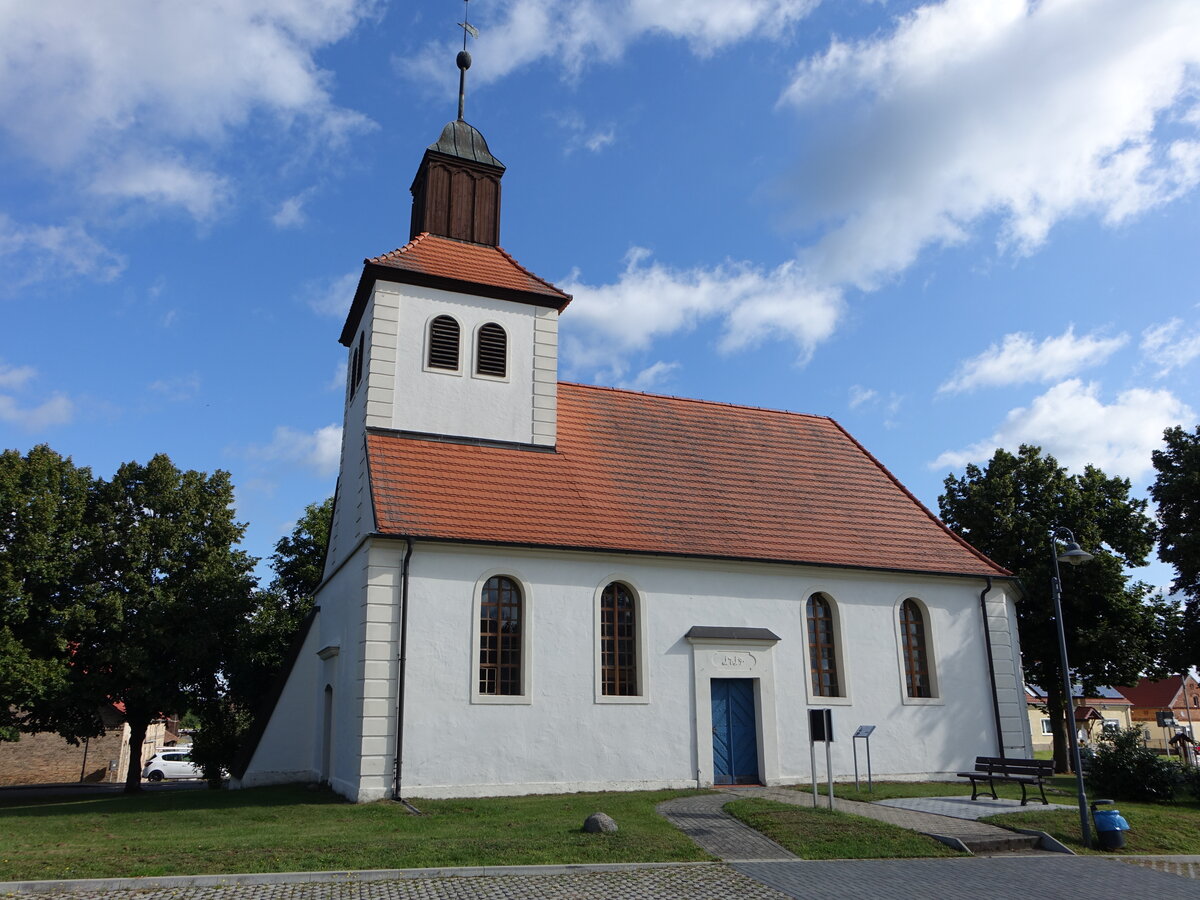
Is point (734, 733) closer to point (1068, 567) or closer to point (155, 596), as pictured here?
point (1068, 567)

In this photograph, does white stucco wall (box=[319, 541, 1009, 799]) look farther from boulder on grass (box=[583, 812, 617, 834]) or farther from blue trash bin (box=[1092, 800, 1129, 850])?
blue trash bin (box=[1092, 800, 1129, 850])

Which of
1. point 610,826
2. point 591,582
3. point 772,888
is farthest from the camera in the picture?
point 591,582

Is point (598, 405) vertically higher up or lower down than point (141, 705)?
higher up

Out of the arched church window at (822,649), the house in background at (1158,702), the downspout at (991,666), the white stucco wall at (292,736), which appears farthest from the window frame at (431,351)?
the house in background at (1158,702)

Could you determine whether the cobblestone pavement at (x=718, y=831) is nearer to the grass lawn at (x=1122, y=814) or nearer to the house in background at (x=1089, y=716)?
the grass lawn at (x=1122, y=814)

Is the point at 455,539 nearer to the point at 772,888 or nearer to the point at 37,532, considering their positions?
the point at 772,888

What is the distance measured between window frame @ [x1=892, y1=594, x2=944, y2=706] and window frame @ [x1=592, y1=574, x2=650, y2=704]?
648 cm

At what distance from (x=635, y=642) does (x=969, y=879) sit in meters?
9.14

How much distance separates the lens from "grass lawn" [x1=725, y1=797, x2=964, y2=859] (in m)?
12.0

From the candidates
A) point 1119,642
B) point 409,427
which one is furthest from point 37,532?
point 1119,642

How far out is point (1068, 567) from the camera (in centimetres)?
2856

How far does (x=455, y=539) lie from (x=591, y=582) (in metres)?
3.14

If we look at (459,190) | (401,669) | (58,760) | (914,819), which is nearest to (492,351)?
(459,190)

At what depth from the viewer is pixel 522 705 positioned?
17.7m
